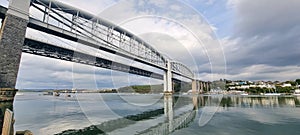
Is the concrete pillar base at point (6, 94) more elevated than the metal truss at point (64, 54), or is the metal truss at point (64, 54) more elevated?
the metal truss at point (64, 54)

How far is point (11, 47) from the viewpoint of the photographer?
12266mm

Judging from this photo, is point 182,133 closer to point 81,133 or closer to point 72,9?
point 81,133

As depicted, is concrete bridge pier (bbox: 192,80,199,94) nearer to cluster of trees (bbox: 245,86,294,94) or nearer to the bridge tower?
the bridge tower

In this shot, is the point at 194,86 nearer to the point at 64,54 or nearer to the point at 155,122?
the point at 64,54

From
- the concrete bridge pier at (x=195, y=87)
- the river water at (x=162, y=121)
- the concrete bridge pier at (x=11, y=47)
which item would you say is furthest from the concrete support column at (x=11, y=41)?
the concrete bridge pier at (x=195, y=87)

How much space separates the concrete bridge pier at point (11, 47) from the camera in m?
11.2

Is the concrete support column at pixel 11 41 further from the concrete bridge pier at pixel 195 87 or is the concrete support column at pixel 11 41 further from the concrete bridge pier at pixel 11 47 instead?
the concrete bridge pier at pixel 195 87

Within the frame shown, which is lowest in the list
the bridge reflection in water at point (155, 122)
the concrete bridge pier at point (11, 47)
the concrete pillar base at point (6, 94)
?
the bridge reflection in water at point (155, 122)

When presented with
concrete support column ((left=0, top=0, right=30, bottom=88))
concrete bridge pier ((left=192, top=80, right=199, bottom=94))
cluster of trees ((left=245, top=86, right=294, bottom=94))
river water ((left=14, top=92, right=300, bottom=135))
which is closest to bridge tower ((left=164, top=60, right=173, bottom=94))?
concrete bridge pier ((left=192, top=80, right=199, bottom=94))

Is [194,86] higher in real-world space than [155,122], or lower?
higher

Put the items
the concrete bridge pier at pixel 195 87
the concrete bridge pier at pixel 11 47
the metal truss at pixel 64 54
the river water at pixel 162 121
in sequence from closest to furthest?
the river water at pixel 162 121
the concrete bridge pier at pixel 11 47
the metal truss at pixel 64 54
the concrete bridge pier at pixel 195 87

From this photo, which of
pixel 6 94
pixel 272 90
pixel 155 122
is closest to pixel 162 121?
pixel 155 122

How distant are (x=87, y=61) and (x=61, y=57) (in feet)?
11.3

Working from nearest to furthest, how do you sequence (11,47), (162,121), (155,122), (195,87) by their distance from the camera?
(155,122)
(162,121)
(11,47)
(195,87)
